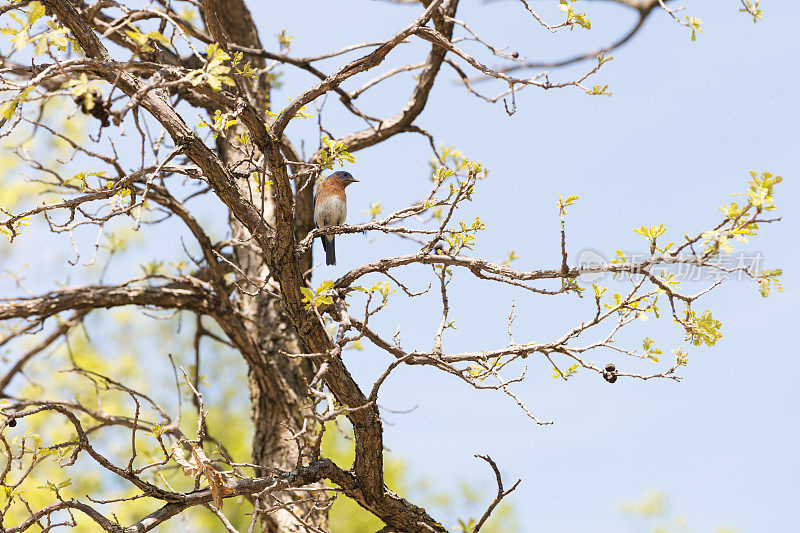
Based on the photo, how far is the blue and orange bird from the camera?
5254 mm

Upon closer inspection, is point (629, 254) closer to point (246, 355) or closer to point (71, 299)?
point (246, 355)

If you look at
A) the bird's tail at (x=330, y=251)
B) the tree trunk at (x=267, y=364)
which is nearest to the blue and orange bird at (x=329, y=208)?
the bird's tail at (x=330, y=251)

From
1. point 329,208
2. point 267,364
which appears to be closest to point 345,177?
point 329,208

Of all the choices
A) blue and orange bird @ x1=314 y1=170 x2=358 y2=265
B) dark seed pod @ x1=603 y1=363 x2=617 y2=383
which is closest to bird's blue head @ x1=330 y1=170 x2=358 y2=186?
blue and orange bird @ x1=314 y1=170 x2=358 y2=265

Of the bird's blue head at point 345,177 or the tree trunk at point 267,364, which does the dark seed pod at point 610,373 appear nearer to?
the tree trunk at point 267,364

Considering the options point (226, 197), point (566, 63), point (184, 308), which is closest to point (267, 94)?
point (184, 308)

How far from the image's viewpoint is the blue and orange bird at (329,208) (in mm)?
5254

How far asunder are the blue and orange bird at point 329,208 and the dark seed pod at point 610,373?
8.11ft

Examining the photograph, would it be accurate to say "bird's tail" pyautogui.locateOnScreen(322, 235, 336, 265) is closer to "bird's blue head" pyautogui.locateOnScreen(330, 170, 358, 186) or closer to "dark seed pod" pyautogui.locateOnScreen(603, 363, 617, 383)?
"bird's blue head" pyautogui.locateOnScreen(330, 170, 358, 186)

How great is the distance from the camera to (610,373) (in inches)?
129

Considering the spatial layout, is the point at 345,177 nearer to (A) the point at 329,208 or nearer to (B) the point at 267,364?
(A) the point at 329,208

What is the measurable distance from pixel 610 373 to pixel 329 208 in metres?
2.66

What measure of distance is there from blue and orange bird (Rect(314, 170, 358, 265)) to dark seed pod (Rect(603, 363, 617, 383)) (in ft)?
8.11

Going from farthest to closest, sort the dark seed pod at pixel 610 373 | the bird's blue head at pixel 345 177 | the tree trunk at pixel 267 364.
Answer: the bird's blue head at pixel 345 177
the tree trunk at pixel 267 364
the dark seed pod at pixel 610 373
